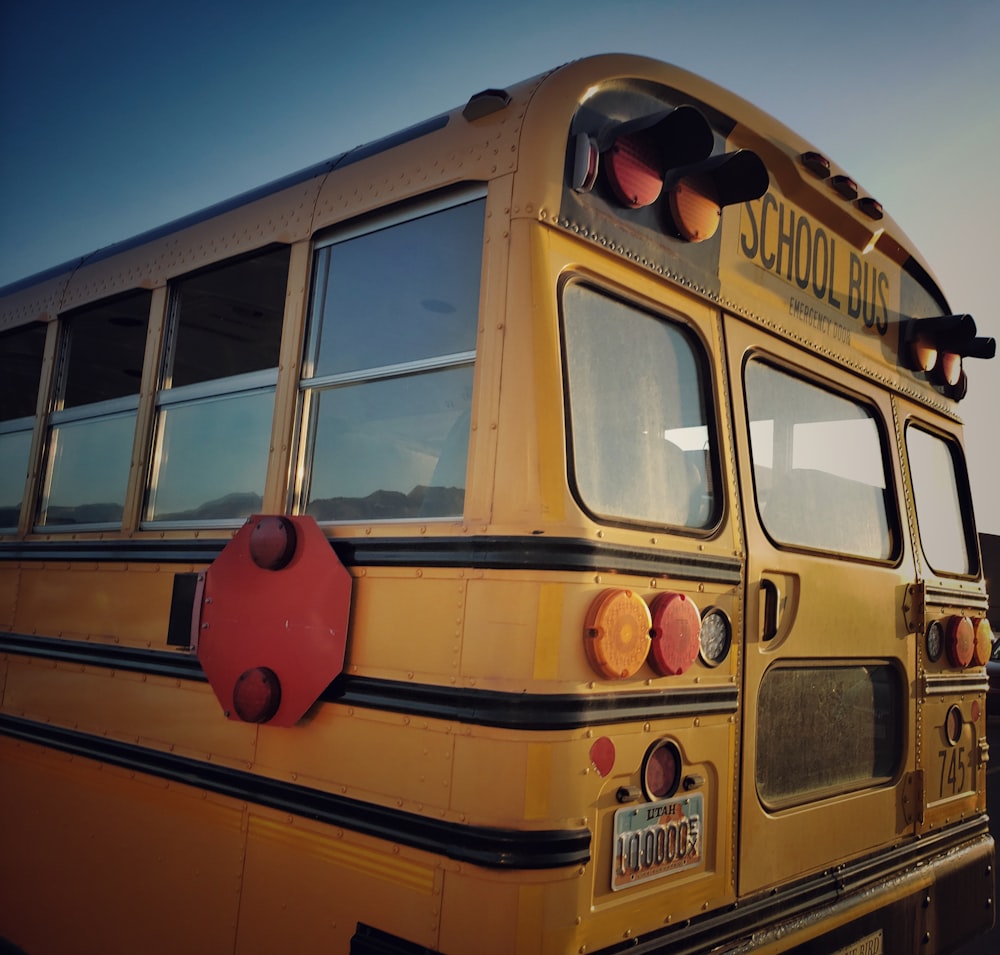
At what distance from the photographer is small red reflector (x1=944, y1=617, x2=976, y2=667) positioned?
3.46 meters

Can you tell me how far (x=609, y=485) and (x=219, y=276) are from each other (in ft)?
4.82

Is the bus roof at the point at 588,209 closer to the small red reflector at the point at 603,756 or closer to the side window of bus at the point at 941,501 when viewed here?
the side window of bus at the point at 941,501

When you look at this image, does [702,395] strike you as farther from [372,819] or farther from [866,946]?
[866,946]

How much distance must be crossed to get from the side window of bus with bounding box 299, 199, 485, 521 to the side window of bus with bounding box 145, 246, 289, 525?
21 centimetres

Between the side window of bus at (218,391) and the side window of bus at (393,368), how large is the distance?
211 millimetres

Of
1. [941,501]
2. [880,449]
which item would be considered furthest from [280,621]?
[941,501]

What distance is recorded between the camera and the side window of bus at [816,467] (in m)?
2.84

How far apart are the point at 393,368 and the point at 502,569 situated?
65 cm

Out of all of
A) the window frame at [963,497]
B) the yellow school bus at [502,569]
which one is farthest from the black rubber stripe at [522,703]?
the window frame at [963,497]

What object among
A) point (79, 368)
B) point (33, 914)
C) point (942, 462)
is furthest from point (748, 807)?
point (79, 368)

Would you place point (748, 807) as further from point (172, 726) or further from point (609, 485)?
point (172, 726)

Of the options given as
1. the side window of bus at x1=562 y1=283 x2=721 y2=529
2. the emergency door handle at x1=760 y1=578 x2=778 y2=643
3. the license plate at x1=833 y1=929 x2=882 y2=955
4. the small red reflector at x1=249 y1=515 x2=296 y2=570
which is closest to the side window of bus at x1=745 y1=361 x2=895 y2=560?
the emergency door handle at x1=760 y1=578 x2=778 y2=643

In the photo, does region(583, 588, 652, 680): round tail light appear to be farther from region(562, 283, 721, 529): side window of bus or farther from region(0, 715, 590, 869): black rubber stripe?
region(0, 715, 590, 869): black rubber stripe

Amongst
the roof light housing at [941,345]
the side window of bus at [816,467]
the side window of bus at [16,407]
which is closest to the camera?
the side window of bus at [816,467]
